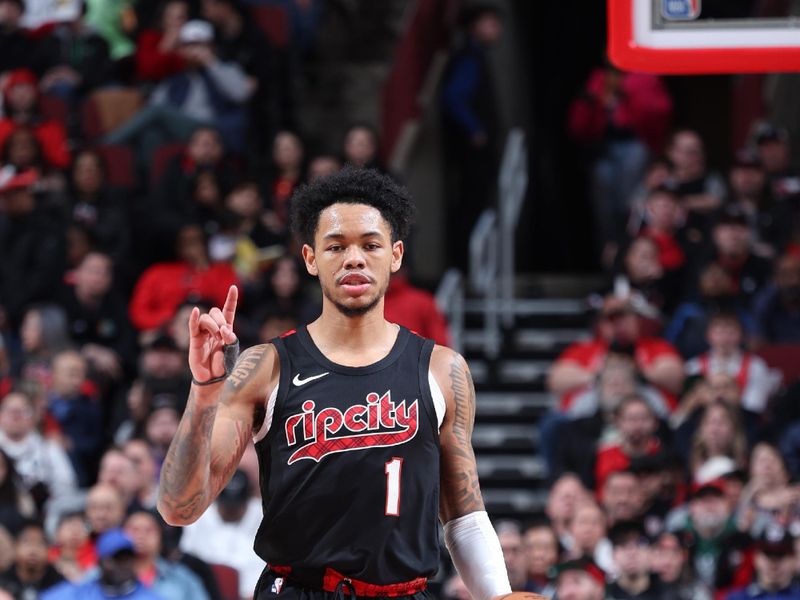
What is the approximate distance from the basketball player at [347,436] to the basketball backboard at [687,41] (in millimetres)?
1009

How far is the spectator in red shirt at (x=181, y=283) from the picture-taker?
12.4m

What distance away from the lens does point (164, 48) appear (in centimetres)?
1445

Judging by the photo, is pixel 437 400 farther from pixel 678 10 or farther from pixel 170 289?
pixel 170 289

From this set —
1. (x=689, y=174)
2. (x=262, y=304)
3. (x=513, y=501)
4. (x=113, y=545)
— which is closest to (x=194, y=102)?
(x=262, y=304)

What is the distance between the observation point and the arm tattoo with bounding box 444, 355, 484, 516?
5.73 meters

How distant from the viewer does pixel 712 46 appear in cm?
618

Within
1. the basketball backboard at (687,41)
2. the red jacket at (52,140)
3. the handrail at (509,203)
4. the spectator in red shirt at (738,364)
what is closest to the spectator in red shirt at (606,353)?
the spectator in red shirt at (738,364)

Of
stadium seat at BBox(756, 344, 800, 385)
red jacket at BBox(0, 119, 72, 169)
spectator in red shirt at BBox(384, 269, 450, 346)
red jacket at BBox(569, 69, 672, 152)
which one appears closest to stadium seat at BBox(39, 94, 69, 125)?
red jacket at BBox(0, 119, 72, 169)

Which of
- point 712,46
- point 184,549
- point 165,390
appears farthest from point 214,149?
point 712,46

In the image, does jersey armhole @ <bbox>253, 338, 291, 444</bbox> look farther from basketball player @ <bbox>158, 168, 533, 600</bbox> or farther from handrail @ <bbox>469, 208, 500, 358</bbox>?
handrail @ <bbox>469, 208, 500, 358</bbox>

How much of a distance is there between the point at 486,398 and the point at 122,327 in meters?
2.76

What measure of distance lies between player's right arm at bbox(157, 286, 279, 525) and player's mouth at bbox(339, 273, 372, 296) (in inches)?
13.1

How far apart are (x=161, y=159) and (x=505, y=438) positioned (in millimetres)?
3393

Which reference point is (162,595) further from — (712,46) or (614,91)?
(614,91)
